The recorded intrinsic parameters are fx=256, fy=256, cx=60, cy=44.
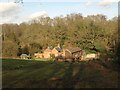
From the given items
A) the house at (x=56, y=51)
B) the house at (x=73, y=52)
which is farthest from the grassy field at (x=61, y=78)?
the house at (x=56, y=51)

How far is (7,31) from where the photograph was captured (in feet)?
231

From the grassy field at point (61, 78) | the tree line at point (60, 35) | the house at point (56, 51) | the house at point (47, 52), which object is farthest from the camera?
the house at point (56, 51)

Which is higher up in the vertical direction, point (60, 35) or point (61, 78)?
point (60, 35)

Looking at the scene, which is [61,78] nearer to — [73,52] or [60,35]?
[73,52]

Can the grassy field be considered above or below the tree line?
below

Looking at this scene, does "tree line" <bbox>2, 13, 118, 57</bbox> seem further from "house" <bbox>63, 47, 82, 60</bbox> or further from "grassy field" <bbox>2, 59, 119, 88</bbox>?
"grassy field" <bbox>2, 59, 119, 88</bbox>

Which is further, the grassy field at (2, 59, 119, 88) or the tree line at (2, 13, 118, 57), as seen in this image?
the tree line at (2, 13, 118, 57)

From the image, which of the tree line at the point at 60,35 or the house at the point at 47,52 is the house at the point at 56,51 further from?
the tree line at the point at 60,35

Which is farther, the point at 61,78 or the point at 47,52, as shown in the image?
the point at 47,52

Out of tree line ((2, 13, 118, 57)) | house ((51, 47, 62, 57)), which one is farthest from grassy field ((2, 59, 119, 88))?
house ((51, 47, 62, 57))

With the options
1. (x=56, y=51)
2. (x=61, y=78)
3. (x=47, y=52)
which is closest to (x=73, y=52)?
(x=56, y=51)

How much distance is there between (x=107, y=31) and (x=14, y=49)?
86.6 ft

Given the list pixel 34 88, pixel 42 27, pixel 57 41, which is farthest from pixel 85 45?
pixel 34 88

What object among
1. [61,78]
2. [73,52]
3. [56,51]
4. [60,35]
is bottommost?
[61,78]
